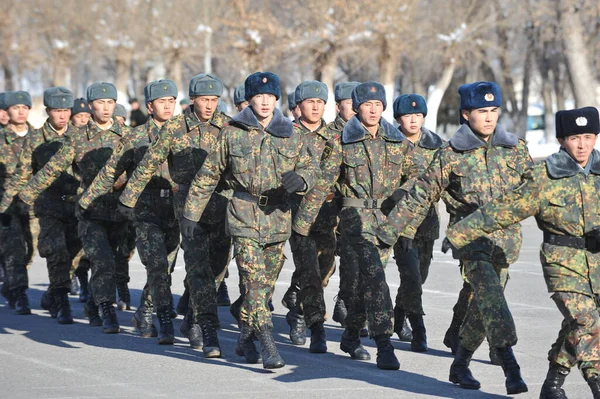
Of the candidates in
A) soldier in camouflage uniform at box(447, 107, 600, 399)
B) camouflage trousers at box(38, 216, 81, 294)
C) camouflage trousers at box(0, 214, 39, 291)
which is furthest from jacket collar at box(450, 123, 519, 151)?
camouflage trousers at box(0, 214, 39, 291)

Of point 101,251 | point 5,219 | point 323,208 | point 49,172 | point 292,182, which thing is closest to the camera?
point 292,182

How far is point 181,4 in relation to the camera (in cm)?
5391

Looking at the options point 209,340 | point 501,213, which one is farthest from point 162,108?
point 501,213

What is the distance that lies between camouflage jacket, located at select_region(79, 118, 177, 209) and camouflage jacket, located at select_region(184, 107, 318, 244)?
1.46 metres

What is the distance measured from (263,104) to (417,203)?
1725mm

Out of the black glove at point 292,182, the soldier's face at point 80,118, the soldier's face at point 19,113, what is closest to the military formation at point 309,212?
the black glove at point 292,182

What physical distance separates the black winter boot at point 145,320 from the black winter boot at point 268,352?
87.7 inches

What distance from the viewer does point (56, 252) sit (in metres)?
12.9

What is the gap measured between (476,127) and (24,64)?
2078 inches

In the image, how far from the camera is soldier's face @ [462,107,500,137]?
9.20 m

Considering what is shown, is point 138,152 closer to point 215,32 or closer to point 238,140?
point 238,140

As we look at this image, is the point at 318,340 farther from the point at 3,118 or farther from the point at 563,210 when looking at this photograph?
the point at 3,118

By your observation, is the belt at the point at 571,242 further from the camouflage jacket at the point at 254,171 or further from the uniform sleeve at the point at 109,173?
the uniform sleeve at the point at 109,173

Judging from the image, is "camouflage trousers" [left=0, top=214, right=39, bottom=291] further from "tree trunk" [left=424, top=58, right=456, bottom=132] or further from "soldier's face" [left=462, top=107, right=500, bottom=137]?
"tree trunk" [left=424, top=58, right=456, bottom=132]
